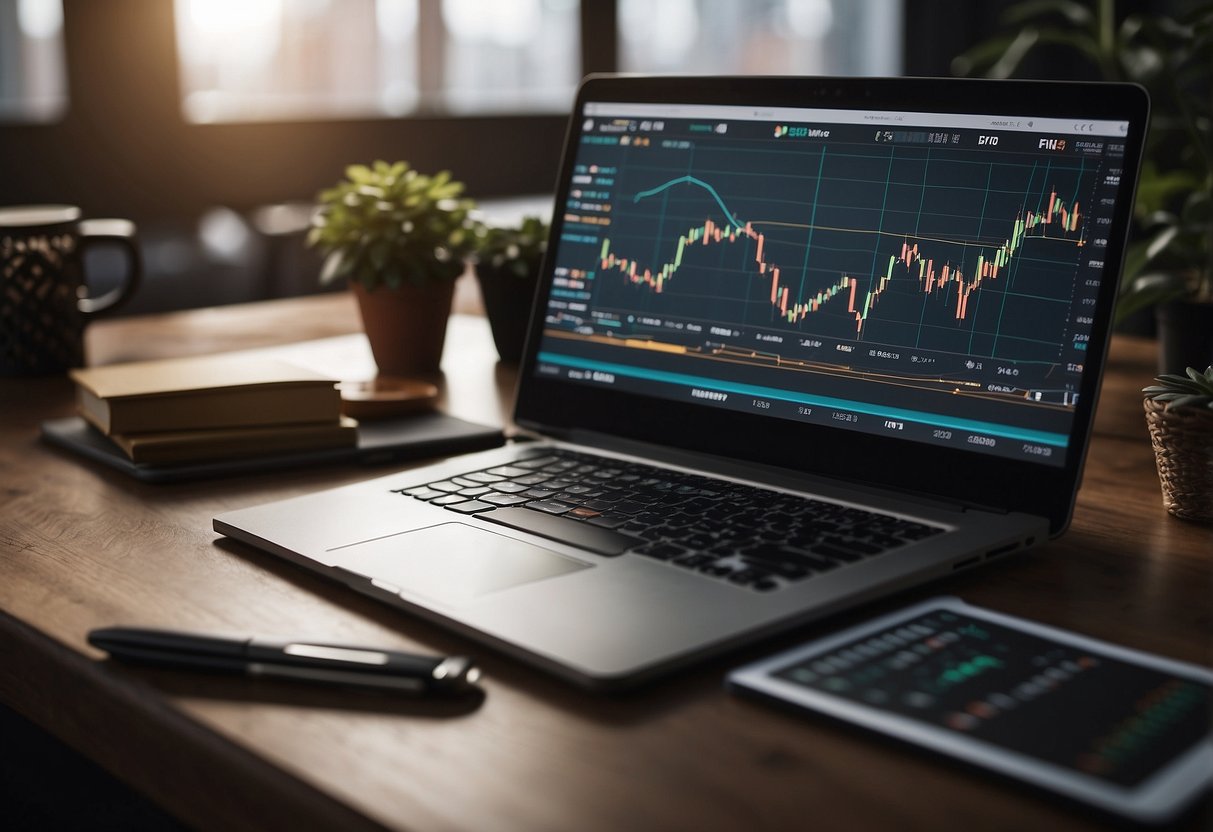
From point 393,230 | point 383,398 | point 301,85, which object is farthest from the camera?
point 301,85

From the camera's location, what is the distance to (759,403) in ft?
2.92

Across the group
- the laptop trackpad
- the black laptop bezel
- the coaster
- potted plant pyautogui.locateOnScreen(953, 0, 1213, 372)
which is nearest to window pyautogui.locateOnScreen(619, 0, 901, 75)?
potted plant pyautogui.locateOnScreen(953, 0, 1213, 372)

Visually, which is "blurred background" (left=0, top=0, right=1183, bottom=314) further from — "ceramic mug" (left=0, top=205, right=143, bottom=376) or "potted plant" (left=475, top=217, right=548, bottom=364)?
"potted plant" (left=475, top=217, right=548, bottom=364)

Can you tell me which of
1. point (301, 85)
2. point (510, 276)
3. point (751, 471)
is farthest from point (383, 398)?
point (301, 85)

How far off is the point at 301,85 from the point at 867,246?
3109mm

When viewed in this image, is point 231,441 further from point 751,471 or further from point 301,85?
point 301,85

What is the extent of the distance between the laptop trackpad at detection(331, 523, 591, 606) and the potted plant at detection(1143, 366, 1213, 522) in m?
0.41

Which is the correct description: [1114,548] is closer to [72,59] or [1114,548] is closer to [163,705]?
[163,705]

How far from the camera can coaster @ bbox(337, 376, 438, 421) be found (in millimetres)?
1118

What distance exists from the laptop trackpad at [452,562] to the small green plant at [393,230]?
60cm

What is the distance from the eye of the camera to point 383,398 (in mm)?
1123

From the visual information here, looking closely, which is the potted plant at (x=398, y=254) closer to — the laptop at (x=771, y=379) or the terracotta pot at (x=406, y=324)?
the terracotta pot at (x=406, y=324)

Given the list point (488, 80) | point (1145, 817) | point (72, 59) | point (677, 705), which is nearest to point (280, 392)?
point (677, 705)

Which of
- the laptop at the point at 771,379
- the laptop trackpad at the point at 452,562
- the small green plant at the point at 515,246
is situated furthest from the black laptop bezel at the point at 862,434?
the small green plant at the point at 515,246
